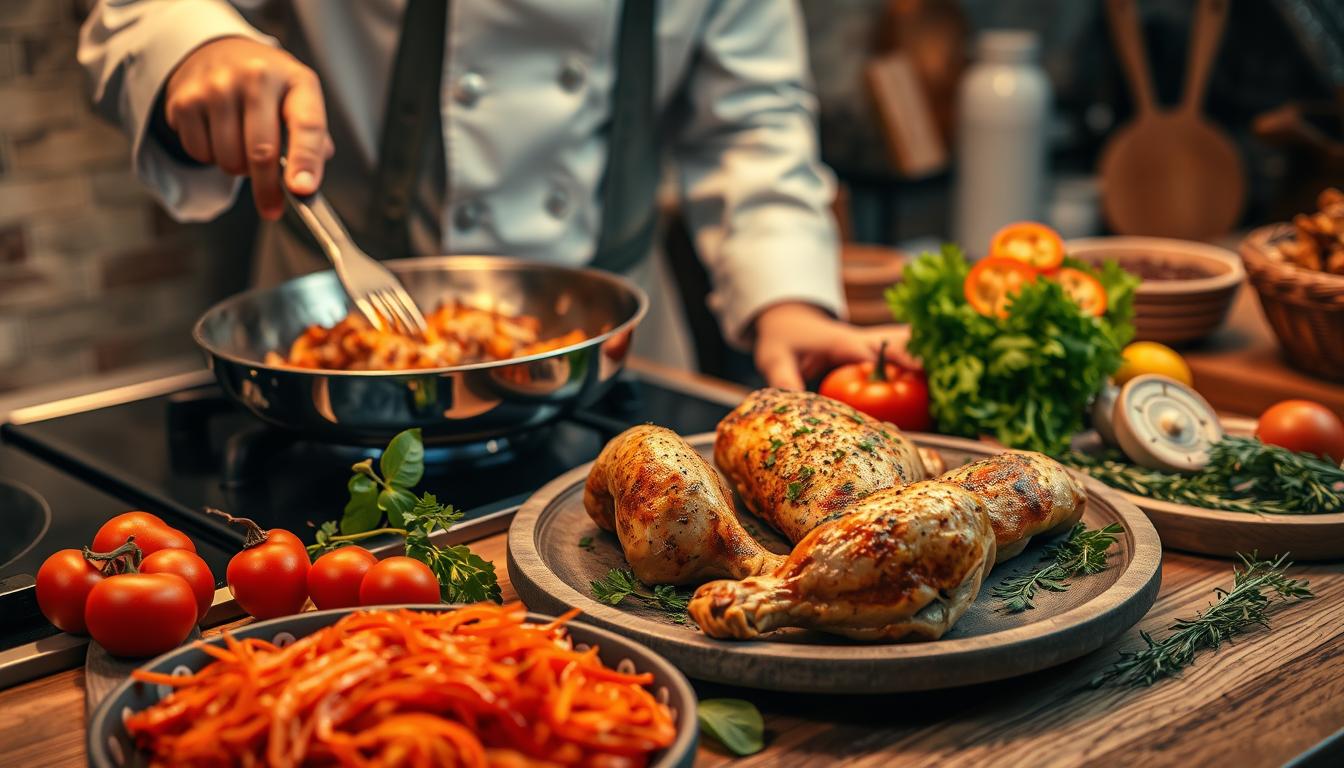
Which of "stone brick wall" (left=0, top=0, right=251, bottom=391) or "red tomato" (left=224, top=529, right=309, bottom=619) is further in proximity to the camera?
"stone brick wall" (left=0, top=0, right=251, bottom=391)

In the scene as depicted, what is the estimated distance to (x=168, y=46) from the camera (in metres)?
1.56

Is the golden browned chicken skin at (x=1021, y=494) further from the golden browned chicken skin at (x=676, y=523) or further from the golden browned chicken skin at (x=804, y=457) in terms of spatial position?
the golden browned chicken skin at (x=676, y=523)

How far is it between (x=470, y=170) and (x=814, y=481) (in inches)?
38.1

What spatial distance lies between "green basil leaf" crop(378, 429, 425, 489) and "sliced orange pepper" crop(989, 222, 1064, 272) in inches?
34.0

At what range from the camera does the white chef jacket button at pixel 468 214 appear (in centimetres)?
194

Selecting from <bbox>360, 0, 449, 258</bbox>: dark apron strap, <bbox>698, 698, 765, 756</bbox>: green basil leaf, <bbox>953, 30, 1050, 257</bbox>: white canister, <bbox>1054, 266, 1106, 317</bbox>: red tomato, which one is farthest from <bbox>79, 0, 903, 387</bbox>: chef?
<bbox>953, 30, 1050, 257</bbox>: white canister

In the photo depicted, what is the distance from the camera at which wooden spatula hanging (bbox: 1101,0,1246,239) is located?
3.44 m

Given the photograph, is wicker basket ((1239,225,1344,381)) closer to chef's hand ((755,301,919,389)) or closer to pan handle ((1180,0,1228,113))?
chef's hand ((755,301,919,389))

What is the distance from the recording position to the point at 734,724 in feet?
2.94

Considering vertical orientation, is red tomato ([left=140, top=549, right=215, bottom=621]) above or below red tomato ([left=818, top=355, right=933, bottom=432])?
above

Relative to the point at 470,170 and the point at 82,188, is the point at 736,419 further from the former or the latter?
the point at 82,188

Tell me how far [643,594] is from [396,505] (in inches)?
9.2

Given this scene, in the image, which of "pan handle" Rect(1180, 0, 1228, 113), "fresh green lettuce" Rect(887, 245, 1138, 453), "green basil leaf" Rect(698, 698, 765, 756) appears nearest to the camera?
"green basil leaf" Rect(698, 698, 765, 756)

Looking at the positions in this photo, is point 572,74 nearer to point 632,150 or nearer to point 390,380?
point 632,150
